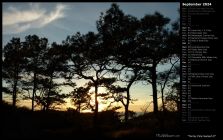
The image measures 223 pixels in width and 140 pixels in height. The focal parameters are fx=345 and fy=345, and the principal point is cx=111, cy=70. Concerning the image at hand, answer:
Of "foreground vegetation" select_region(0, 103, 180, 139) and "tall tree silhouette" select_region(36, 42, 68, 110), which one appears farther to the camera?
"tall tree silhouette" select_region(36, 42, 68, 110)

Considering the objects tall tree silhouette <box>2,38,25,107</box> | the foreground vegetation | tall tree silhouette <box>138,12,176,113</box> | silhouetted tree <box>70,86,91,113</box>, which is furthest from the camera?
tall tree silhouette <box>2,38,25,107</box>

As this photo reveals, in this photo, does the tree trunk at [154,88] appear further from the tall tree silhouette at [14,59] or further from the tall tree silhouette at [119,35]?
the tall tree silhouette at [14,59]

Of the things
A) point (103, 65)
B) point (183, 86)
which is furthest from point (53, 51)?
point (183, 86)

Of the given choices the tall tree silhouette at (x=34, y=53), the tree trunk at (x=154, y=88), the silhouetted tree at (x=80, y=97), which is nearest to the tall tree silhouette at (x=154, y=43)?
the tree trunk at (x=154, y=88)

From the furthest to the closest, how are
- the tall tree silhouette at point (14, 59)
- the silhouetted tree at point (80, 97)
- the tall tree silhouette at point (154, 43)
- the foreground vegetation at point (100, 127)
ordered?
1. the tall tree silhouette at point (14, 59)
2. the silhouetted tree at point (80, 97)
3. the tall tree silhouette at point (154, 43)
4. the foreground vegetation at point (100, 127)

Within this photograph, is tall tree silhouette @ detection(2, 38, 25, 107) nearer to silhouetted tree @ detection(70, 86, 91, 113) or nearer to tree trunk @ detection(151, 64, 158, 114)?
silhouetted tree @ detection(70, 86, 91, 113)

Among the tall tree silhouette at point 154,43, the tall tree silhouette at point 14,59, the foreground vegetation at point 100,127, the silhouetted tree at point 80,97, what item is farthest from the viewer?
the tall tree silhouette at point 14,59

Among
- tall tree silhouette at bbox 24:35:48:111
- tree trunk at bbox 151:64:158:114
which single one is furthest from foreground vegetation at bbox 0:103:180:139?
tall tree silhouette at bbox 24:35:48:111

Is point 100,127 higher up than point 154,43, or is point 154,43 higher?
point 154,43

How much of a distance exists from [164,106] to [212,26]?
8.91m

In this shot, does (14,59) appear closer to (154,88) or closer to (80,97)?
(80,97)

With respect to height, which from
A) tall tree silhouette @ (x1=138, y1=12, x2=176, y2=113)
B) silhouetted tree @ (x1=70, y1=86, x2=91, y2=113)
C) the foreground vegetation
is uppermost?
tall tree silhouette @ (x1=138, y1=12, x2=176, y2=113)

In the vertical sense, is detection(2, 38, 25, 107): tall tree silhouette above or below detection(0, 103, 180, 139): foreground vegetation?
above

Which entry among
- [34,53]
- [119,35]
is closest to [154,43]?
[119,35]
